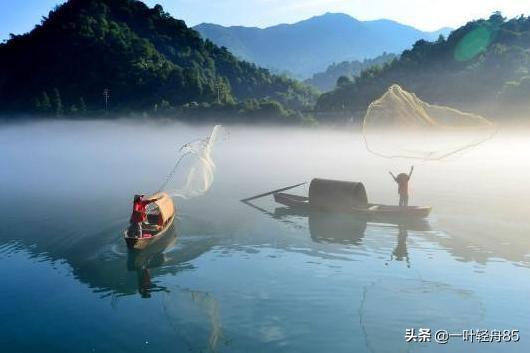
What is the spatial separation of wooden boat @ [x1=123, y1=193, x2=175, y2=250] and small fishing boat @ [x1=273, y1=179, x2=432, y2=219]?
1214cm

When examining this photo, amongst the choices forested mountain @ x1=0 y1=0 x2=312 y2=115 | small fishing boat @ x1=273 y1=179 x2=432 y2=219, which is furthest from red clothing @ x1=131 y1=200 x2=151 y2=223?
forested mountain @ x1=0 y1=0 x2=312 y2=115

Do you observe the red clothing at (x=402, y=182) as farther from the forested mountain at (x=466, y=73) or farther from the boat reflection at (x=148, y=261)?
the forested mountain at (x=466, y=73)

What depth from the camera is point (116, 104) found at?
176000 millimetres

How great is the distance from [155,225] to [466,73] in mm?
134411

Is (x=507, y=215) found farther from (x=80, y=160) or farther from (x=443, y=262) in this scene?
(x=80, y=160)

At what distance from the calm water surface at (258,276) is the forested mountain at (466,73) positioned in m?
81.1

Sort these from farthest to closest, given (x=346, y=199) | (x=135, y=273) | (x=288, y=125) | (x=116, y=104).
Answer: (x=116, y=104) → (x=288, y=125) → (x=346, y=199) → (x=135, y=273)

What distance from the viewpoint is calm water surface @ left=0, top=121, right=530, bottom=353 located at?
58.9 feet

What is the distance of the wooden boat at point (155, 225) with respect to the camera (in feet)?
86.4

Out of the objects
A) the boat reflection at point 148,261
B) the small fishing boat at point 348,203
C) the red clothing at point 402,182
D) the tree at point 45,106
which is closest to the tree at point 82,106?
the tree at point 45,106

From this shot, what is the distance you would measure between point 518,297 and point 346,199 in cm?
1740

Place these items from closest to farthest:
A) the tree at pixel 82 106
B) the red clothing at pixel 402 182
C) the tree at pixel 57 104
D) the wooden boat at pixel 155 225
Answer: the wooden boat at pixel 155 225, the red clothing at pixel 402 182, the tree at pixel 57 104, the tree at pixel 82 106

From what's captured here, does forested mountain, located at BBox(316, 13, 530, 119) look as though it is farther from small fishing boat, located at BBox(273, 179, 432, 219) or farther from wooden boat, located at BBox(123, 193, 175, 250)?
A: wooden boat, located at BBox(123, 193, 175, 250)

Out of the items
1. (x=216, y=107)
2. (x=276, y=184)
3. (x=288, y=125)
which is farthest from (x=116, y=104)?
(x=276, y=184)
